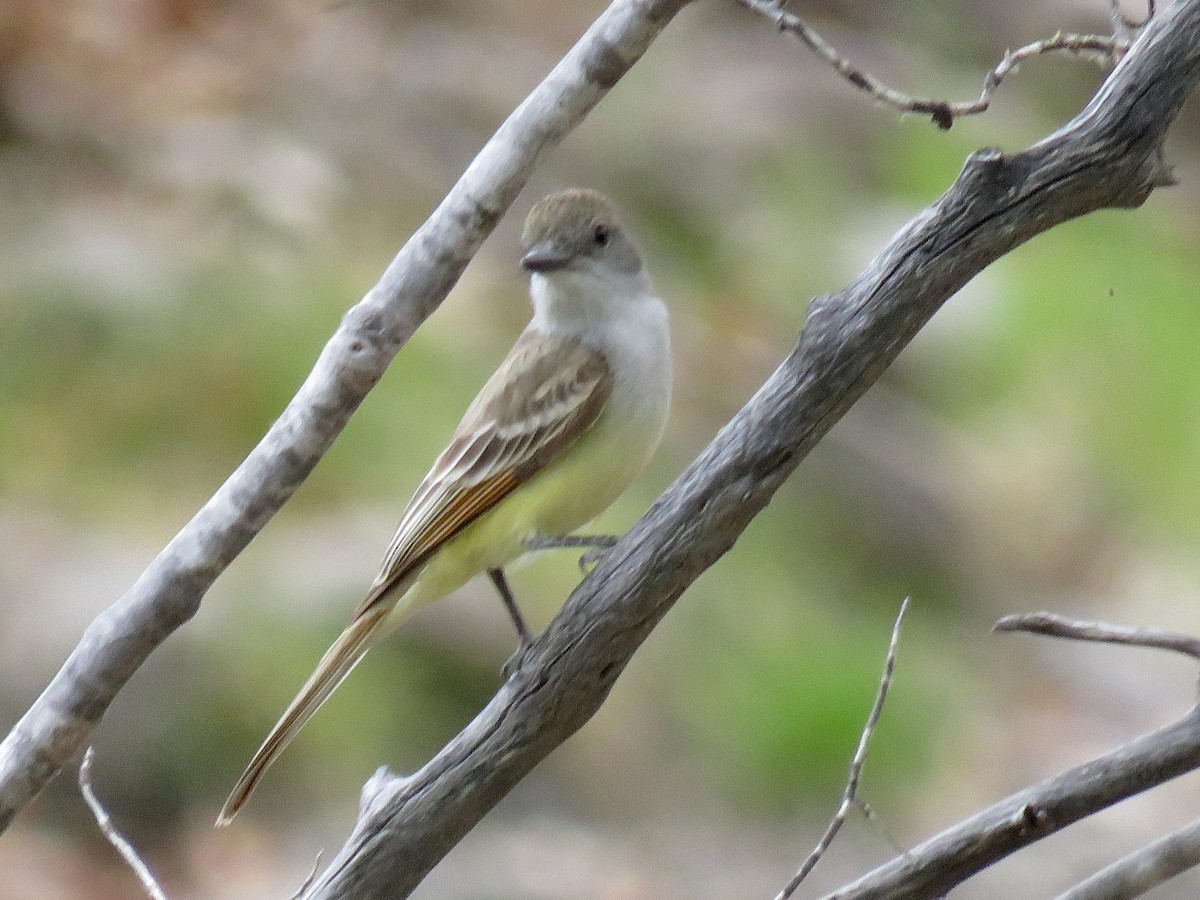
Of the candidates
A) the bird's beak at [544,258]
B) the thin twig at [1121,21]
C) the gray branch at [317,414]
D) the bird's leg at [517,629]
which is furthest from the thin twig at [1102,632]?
the bird's beak at [544,258]

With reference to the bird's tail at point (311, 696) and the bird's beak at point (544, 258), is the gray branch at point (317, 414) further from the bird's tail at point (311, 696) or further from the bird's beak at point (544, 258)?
the bird's beak at point (544, 258)

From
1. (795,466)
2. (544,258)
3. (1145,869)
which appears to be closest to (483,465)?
(544,258)

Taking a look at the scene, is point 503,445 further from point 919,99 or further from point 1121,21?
point 1121,21

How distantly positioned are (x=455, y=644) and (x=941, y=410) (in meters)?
4.68

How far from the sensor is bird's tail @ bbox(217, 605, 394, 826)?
399 cm

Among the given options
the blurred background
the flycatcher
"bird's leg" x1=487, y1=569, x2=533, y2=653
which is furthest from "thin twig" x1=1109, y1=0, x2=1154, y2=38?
the blurred background

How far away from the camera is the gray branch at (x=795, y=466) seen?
2.82m

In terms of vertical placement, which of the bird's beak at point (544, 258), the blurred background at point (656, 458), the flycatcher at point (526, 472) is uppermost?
the blurred background at point (656, 458)

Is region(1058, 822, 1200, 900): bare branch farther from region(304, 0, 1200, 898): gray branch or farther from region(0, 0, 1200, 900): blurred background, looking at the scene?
region(0, 0, 1200, 900): blurred background

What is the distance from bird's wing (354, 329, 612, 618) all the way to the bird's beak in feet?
0.72

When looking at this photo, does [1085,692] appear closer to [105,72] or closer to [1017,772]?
[1017,772]

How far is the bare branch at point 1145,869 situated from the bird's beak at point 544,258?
94.9 inches

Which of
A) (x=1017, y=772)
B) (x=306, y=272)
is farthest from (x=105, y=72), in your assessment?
(x=1017, y=772)

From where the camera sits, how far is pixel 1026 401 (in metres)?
11.0
